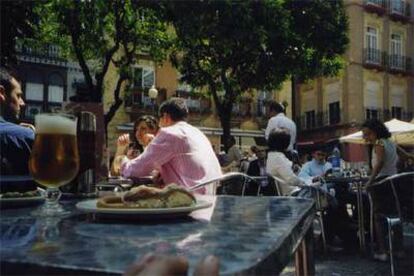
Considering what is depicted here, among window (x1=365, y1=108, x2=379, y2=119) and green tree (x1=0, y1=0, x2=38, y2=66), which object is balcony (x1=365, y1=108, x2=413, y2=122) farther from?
green tree (x1=0, y1=0, x2=38, y2=66)

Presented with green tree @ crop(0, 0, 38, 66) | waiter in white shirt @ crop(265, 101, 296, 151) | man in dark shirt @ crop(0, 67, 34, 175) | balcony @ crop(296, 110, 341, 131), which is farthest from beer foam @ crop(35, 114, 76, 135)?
balcony @ crop(296, 110, 341, 131)

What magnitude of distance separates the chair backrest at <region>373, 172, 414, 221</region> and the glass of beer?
2595 mm

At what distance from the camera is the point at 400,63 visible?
2941 cm

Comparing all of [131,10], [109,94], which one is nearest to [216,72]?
[131,10]

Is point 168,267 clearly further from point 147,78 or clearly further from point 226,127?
point 147,78

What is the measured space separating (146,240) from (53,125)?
68 cm

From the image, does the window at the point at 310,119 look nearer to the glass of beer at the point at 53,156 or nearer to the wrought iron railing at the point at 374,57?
the wrought iron railing at the point at 374,57

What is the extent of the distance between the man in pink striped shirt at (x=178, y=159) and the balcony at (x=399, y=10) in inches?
1120

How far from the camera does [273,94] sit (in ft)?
91.0

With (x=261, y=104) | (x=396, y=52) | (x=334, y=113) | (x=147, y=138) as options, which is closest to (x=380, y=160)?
(x=147, y=138)

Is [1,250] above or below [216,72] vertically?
below

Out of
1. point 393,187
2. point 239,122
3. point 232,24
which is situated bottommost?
point 393,187

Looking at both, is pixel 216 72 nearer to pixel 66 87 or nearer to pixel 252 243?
pixel 66 87

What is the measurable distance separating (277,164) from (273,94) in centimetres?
2333
